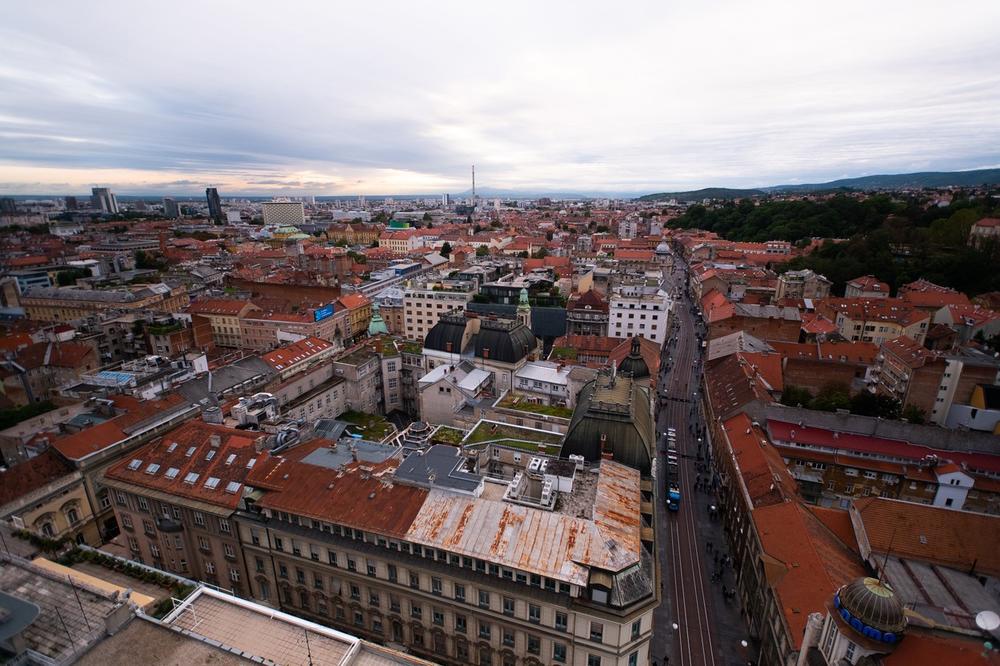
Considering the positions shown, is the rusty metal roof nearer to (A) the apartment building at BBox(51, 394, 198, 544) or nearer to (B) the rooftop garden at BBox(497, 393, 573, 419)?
(B) the rooftop garden at BBox(497, 393, 573, 419)

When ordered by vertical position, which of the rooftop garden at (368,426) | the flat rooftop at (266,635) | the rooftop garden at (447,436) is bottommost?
the rooftop garden at (368,426)

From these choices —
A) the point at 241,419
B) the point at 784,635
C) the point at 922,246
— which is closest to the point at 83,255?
the point at 241,419

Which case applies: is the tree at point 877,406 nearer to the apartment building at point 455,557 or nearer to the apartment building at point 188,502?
the apartment building at point 455,557

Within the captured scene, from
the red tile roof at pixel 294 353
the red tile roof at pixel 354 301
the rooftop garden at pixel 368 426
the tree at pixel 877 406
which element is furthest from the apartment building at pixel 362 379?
the tree at pixel 877 406

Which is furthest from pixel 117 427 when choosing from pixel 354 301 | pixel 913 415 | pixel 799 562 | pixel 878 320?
pixel 878 320

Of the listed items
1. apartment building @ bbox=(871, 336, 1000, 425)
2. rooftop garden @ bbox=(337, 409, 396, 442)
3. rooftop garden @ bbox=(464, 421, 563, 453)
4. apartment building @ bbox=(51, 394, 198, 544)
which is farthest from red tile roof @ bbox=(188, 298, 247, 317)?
apartment building @ bbox=(871, 336, 1000, 425)
